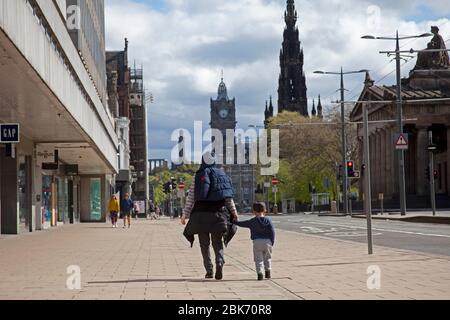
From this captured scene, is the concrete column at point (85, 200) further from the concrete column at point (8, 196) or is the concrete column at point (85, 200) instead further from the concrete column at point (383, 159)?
the concrete column at point (383, 159)

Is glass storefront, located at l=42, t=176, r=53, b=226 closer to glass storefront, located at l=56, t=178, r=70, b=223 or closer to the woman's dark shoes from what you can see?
glass storefront, located at l=56, t=178, r=70, b=223

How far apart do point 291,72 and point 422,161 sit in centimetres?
7765

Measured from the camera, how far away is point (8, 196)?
3484 cm

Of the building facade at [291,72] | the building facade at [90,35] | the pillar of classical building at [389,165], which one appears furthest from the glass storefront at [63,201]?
the building facade at [291,72]

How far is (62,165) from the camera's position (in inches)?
2106

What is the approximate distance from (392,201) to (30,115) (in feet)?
206

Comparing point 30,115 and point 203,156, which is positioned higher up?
point 30,115

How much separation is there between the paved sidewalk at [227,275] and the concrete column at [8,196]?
42.5ft

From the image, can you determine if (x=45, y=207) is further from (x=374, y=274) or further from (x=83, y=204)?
(x=374, y=274)

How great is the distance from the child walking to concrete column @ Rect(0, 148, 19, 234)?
73.6 feet

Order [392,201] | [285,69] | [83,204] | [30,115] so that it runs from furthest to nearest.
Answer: [285,69], [392,201], [83,204], [30,115]

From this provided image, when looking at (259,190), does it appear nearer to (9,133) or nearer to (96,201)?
(96,201)
